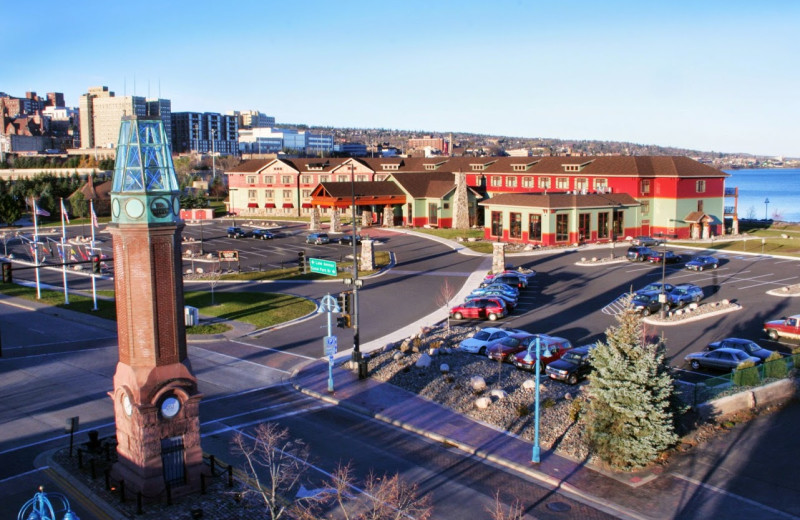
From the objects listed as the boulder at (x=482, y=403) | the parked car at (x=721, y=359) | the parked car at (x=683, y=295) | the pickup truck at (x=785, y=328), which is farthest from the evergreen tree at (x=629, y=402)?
the parked car at (x=683, y=295)

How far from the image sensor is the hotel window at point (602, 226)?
7006 cm

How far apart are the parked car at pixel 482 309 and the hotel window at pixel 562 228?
2909cm

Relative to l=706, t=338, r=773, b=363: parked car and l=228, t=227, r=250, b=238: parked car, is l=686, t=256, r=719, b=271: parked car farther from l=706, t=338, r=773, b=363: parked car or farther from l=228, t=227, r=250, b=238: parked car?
l=228, t=227, r=250, b=238: parked car

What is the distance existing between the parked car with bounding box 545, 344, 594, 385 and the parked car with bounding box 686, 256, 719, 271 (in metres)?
27.7

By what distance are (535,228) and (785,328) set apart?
116ft

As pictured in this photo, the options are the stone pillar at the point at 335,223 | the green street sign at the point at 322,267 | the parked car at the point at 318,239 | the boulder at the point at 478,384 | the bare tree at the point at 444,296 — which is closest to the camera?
the boulder at the point at 478,384

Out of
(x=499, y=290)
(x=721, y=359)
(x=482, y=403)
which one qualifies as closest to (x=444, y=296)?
(x=499, y=290)

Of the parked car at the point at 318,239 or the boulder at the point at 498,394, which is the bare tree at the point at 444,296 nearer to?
the boulder at the point at 498,394

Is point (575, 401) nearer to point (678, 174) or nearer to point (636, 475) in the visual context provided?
point (636, 475)

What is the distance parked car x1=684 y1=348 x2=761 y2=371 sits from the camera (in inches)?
1169

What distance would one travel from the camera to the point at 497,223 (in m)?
74.1

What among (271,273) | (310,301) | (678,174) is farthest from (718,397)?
(678,174)

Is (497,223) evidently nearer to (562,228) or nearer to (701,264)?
(562,228)

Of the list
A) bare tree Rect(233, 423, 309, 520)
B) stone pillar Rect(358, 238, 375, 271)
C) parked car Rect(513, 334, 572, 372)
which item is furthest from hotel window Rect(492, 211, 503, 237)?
bare tree Rect(233, 423, 309, 520)
